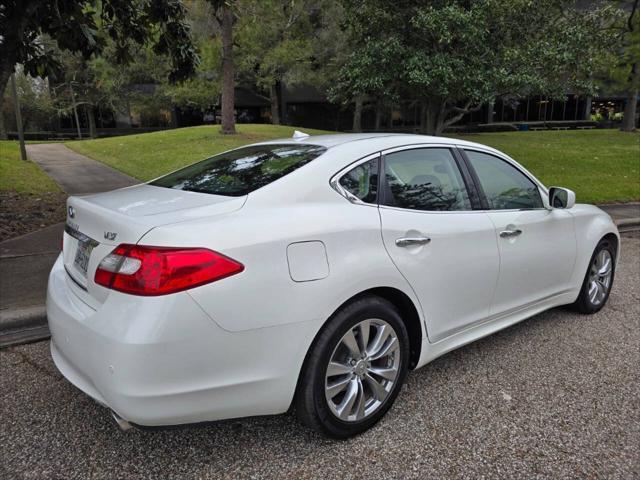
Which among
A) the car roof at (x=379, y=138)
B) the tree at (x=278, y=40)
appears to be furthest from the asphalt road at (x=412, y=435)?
the tree at (x=278, y=40)

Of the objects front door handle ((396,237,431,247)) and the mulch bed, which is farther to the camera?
the mulch bed

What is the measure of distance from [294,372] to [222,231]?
76 centimetres

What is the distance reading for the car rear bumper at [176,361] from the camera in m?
2.13

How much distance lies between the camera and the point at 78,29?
7.25 metres

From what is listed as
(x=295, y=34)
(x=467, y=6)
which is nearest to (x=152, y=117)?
(x=295, y=34)

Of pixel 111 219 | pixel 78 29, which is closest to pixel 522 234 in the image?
pixel 111 219

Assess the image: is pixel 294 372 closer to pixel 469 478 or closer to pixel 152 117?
pixel 469 478

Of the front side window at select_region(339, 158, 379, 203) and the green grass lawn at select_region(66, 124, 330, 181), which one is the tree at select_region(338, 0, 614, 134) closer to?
the green grass lawn at select_region(66, 124, 330, 181)

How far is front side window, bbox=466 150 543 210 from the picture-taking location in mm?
3588

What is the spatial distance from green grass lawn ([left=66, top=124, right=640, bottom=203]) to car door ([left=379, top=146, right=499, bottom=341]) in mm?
8244

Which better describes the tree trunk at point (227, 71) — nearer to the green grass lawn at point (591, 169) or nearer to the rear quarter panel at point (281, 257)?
the green grass lawn at point (591, 169)

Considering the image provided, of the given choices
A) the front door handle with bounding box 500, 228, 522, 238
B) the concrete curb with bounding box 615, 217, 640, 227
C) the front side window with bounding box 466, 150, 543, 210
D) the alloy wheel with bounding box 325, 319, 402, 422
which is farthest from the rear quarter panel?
the concrete curb with bounding box 615, 217, 640, 227

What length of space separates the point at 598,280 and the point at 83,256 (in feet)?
13.9

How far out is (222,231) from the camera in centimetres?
229
